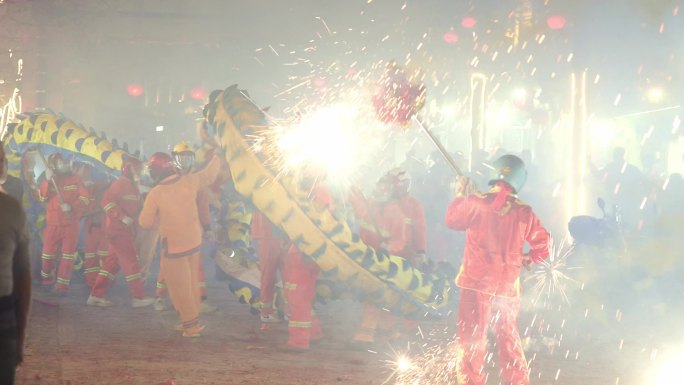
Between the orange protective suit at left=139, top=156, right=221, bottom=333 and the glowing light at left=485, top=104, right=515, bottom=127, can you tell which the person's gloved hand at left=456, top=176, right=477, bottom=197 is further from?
the glowing light at left=485, top=104, right=515, bottom=127

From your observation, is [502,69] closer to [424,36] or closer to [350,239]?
[424,36]

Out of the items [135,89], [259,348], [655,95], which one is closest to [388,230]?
[259,348]

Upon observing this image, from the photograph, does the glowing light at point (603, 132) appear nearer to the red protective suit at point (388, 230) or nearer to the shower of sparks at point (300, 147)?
the red protective suit at point (388, 230)

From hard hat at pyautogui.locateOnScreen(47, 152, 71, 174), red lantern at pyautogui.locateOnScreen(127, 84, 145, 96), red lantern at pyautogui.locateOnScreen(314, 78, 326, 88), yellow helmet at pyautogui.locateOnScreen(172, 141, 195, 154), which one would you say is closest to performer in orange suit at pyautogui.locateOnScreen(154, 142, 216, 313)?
yellow helmet at pyautogui.locateOnScreen(172, 141, 195, 154)

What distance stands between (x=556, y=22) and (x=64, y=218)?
9.96 meters

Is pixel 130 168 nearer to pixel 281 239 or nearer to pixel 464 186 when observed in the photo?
pixel 281 239

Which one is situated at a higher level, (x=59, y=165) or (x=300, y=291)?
(x=59, y=165)

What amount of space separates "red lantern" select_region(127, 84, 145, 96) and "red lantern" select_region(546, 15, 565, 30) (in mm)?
12079

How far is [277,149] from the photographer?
715cm

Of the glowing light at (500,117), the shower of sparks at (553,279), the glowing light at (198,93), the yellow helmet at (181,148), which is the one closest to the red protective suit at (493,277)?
the yellow helmet at (181,148)

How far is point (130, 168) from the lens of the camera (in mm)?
9344

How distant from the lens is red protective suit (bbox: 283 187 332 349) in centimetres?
709

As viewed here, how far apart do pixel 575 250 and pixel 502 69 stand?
845cm

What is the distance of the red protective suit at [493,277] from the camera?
219 inches
